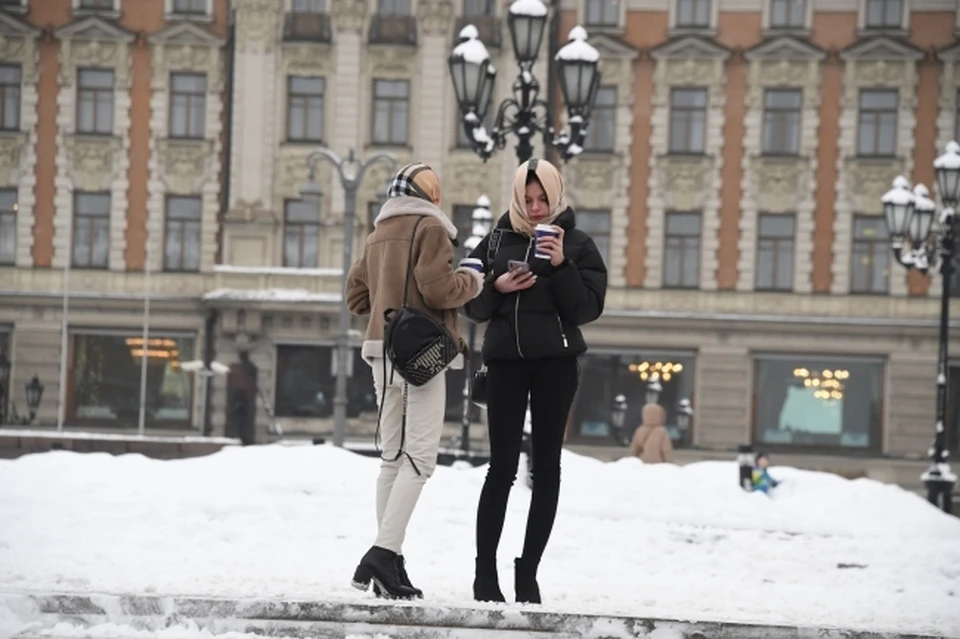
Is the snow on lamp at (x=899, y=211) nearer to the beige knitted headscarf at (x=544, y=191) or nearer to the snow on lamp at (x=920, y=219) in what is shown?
the snow on lamp at (x=920, y=219)

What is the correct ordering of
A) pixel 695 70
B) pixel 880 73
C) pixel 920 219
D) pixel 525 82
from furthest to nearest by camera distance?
pixel 695 70 < pixel 880 73 < pixel 920 219 < pixel 525 82

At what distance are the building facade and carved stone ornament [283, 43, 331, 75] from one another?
0.22 ft

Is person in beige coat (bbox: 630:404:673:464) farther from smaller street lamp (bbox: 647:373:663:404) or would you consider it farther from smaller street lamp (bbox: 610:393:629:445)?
smaller street lamp (bbox: 610:393:629:445)

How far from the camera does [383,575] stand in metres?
6.85

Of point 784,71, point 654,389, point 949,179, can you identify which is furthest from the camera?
point 784,71

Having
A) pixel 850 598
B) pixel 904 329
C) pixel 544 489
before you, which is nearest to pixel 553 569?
pixel 850 598

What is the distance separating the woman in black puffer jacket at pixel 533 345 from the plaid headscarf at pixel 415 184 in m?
0.37

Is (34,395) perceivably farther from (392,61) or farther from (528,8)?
(528,8)

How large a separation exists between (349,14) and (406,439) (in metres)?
34.2

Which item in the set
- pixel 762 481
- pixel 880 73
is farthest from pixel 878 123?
pixel 762 481

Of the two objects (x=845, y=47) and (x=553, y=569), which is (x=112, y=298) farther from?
(x=553, y=569)

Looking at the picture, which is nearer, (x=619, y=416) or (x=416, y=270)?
(x=416, y=270)

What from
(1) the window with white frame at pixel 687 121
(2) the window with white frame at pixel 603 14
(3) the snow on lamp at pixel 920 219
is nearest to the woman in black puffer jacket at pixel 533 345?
(3) the snow on lamp at pixel 920 219

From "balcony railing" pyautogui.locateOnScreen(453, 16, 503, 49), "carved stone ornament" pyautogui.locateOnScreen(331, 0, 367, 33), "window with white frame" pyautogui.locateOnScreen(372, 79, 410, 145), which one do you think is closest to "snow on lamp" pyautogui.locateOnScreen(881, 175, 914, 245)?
"balcony railing" pyautogui.locateOnScreen(453, 16, 503, 49)
